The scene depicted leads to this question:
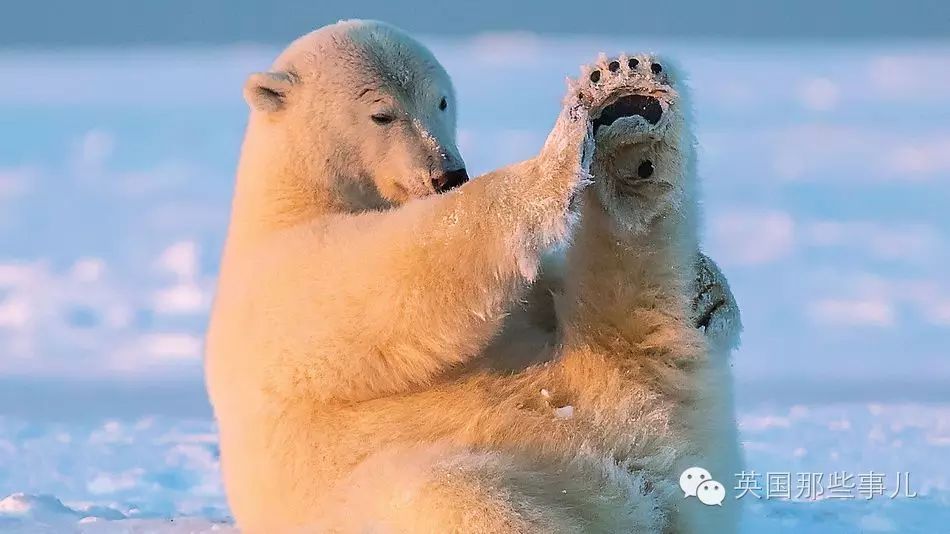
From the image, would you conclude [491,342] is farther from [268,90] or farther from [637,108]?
[268,90]

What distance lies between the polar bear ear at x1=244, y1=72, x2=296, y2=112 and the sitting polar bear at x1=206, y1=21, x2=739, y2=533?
0.21m

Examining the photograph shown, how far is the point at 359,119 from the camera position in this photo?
3.01 meters

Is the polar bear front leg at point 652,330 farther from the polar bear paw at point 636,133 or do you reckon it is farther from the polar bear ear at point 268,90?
the polar bear ear at point 268,90

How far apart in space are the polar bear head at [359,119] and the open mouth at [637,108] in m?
0.77

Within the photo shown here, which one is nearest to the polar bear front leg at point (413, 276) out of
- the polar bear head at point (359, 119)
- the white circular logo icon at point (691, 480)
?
the polar bear head at point (359, 119)

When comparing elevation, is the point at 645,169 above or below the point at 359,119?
below

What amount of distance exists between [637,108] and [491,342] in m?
0.65

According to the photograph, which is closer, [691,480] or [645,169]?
[645,169]

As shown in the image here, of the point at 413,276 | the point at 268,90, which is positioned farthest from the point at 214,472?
the point at 413,276

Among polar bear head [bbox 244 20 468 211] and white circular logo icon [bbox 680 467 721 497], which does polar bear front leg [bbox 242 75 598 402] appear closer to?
polar bear head [bbox 244 20 468 211]

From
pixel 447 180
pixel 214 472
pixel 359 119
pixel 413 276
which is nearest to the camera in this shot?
pixel 413 276

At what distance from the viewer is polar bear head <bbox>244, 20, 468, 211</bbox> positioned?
9.59 feet

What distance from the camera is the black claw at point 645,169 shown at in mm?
2260

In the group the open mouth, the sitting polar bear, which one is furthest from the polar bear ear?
the open mouth
